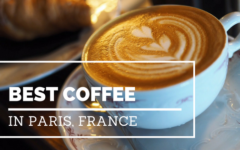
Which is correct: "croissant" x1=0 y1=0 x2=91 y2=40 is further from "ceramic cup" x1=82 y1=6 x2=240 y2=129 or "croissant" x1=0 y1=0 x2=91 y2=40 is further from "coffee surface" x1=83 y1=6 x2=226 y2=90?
"ceramic cup" x1=82 y1=6 x2=240 y2=129

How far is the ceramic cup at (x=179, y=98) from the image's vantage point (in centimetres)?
36

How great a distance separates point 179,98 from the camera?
369mm

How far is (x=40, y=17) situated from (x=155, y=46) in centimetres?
49

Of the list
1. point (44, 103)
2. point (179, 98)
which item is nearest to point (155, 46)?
point (179, 98)

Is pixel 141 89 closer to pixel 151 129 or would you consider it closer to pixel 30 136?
pixel 151 129

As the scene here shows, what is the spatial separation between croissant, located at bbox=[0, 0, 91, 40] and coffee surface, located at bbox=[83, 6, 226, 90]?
28 cm

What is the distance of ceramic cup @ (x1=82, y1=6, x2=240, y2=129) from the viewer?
0.36 metres

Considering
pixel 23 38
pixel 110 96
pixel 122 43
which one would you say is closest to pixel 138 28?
pixel 122 43

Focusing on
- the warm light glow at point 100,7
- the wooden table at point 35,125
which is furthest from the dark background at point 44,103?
the warm light glow at point 100,7

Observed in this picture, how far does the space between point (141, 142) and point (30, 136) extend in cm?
29

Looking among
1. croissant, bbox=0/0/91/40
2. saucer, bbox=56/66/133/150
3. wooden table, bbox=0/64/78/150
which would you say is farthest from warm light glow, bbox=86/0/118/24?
saucer, bbox=56/66/133/150

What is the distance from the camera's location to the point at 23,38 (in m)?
0.82

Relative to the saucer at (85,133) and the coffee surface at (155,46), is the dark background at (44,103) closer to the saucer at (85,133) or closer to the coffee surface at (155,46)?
the saucer at (85,133)

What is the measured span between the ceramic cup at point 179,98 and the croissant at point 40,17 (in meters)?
0.42
